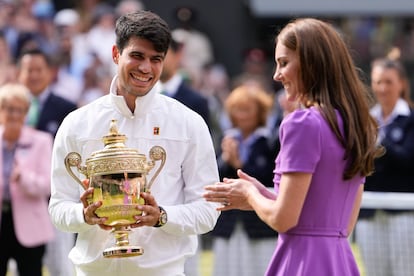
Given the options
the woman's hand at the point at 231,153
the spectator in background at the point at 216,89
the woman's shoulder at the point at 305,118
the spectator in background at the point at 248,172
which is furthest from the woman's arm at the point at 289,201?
the spectator in background at the point at 216,89

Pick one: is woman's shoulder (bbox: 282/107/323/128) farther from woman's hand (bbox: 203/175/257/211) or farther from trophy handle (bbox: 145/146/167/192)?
trophy handle (bbox: 145/146/167/192)

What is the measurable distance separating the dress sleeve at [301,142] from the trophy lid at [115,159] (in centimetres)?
71

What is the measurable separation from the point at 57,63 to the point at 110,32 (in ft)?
4.55

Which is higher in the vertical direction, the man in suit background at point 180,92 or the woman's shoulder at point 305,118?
the man in suit background at point 180,92

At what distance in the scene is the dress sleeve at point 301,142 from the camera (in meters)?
5.13

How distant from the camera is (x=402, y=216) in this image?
32.1ft

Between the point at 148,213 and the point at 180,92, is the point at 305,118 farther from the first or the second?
the point at 180,92

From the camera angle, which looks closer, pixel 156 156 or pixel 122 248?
pixel 122 248

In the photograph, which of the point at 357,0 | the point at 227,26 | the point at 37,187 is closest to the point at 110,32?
the point at 227,26

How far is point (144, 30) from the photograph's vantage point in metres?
5.80

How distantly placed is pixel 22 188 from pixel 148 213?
406 centimetres

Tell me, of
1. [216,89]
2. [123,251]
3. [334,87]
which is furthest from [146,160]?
[216,89]

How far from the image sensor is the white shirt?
581 centimetres

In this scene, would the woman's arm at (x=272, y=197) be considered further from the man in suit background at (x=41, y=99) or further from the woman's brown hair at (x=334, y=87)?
the man in suit background at (x=41, y=99)
